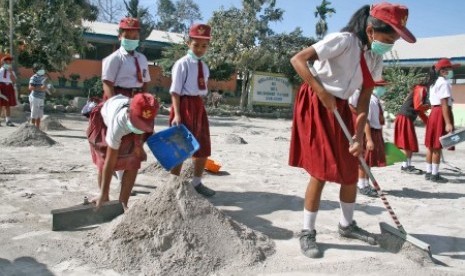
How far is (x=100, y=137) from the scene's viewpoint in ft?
13.7

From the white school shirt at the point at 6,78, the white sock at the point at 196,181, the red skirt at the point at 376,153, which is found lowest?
the white sock at the point at 196,181

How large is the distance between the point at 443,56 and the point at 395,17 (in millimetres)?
21546

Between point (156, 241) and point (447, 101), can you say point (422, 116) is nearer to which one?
point (447, 101)

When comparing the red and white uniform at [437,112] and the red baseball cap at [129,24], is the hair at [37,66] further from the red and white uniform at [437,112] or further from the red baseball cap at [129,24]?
the red and white uniform at [437,112]

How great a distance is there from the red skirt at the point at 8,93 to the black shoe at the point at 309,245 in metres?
9.79

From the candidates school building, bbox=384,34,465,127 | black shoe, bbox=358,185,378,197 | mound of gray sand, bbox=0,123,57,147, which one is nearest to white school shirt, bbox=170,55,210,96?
black shoe, bbox=358,185,378,197

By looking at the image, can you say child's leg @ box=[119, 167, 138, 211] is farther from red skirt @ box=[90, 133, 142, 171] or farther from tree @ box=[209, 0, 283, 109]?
tree @ box=[209, 0, 283, 109]

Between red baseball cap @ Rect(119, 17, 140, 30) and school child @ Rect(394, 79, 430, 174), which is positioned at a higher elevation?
red baseball cap @ Rect(119, 17, 140, 30)

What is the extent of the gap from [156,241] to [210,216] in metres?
0.46

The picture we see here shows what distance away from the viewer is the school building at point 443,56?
21.9m

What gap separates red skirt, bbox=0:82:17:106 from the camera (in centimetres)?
1119

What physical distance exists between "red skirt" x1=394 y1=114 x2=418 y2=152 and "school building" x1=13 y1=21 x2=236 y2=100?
55.9 ft

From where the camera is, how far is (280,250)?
3467 mm

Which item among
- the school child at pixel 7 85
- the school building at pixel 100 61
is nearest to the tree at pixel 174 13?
the school building at pixel 100 61
